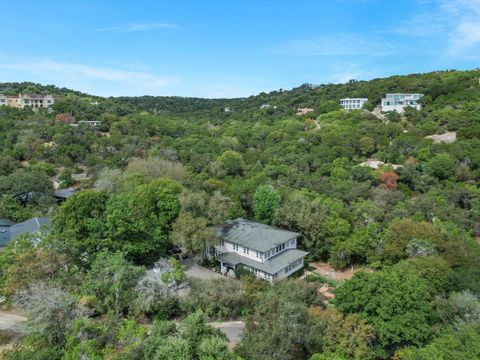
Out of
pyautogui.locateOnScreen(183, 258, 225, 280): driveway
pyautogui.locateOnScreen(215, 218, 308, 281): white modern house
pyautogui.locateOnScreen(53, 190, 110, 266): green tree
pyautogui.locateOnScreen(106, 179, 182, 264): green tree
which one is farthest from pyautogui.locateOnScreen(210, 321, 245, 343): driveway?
pyautogui.locateOnScreen(53, 190, 110, 266): green tree

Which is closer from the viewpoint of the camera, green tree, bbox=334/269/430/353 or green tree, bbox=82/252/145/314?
green tree, bbox=334/269/430/353

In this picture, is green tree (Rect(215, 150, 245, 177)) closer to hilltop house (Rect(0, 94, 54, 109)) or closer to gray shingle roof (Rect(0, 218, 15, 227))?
gray shingle roof (Rect(0, 218, 15, 227))

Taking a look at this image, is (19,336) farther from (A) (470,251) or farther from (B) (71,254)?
(A) (470,251)

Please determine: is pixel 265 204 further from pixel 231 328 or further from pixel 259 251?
pixel 231 328

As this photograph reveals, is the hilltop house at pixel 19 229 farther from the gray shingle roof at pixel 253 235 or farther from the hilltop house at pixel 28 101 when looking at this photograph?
the hilltop house at pixel 28 101

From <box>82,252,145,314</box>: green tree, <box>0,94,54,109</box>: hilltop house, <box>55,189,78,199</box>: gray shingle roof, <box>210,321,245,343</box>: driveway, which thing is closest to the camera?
<box>82,252,145,314</box>: green tree
